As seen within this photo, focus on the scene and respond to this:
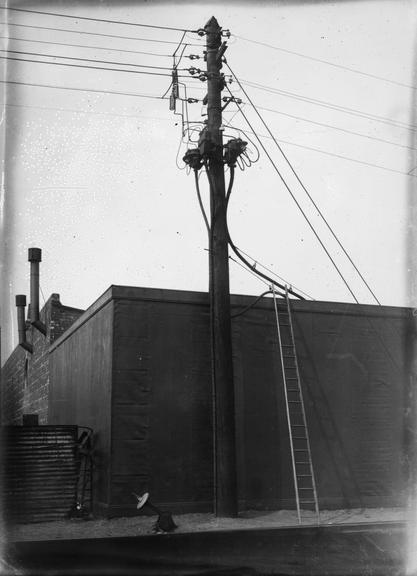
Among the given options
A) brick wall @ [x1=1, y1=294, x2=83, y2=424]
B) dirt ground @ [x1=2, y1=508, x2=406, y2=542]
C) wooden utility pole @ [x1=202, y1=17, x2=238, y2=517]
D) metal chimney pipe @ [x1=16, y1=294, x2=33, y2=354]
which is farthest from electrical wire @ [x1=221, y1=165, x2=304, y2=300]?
A: metal chimney pipe @ [x1=16, y1=294, x2=33, y2=354]

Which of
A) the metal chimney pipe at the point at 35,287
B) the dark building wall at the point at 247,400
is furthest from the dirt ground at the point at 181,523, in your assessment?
the metal chimney pipe at the point at 35,287

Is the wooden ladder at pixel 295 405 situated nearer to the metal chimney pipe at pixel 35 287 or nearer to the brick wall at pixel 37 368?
the brick wall at pixel 37 368

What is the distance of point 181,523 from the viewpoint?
10047mm

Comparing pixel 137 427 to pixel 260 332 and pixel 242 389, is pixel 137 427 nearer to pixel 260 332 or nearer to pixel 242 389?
pixel 242 389

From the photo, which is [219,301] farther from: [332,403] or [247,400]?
[332,403]

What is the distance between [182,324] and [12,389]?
22064mm

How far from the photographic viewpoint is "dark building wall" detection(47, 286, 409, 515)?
11.2m

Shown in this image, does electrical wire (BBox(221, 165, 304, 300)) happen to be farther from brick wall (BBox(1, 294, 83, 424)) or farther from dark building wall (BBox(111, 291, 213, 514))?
brick wall (BBox(1, 294, 83, 424))

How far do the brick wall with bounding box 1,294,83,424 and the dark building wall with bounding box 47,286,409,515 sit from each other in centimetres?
889

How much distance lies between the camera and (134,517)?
34.9ft

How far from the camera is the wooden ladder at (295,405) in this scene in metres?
11.8

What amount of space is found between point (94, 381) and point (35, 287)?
1276 centimetres

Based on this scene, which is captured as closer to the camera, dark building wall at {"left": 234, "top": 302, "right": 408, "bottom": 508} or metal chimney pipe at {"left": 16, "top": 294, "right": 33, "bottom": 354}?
dark building wall at {"left": 234, "top": 302, "right": 408, "bottom": 508}

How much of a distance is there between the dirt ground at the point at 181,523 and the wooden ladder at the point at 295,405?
1.53ft
